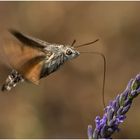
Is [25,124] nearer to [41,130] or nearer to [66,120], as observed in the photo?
[41,130]

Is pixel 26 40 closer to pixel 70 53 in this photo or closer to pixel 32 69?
pixel 32 69

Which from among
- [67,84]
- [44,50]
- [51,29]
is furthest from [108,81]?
[44,50]

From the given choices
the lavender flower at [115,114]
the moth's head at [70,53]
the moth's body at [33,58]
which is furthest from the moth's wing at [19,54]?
the lavender flower at [115,114]

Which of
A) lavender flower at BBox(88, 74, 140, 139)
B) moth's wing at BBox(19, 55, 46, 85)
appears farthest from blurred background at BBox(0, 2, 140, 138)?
lavender flower at BBox(88, 74, 140, 139)

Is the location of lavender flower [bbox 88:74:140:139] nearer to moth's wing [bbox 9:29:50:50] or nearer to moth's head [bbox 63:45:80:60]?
moth's head [bbox 63:45:80:60]

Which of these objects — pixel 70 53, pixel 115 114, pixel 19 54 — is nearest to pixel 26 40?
pixel 19 54

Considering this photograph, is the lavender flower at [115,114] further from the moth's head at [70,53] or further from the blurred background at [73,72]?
the blurred background at [73,72]
